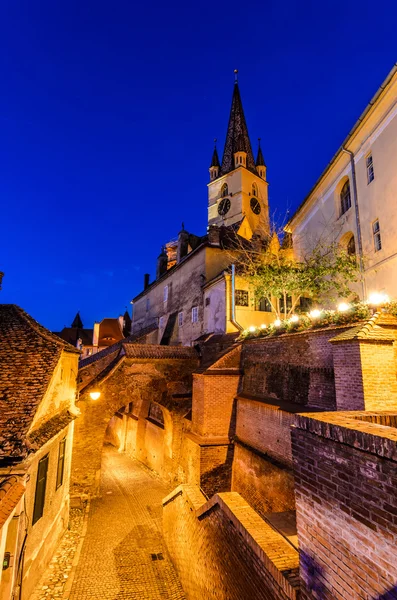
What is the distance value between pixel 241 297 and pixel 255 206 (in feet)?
69.7

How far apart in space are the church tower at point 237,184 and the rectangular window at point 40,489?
31111 millimetres

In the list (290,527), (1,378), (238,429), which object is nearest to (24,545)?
(1,378)

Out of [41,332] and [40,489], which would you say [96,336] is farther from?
[40,489]

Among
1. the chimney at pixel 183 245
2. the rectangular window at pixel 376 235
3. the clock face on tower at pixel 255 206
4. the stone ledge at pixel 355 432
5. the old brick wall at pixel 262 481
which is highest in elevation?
the clock face on tower at pixel 255 206

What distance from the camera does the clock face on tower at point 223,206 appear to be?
126ft

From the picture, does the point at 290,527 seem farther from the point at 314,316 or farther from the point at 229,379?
the point at 229,379

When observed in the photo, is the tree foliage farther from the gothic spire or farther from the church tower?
the gothic spire

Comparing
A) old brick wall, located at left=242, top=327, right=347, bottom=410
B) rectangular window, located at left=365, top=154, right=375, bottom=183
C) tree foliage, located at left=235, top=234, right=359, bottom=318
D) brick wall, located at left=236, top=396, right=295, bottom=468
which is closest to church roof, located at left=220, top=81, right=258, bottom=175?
rectangular window, located at left=365, top=154, right=375, bottom=183

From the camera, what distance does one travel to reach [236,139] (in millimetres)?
41844

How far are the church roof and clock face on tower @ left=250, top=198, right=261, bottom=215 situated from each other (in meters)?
4.55

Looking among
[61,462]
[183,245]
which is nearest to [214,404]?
[61,462]

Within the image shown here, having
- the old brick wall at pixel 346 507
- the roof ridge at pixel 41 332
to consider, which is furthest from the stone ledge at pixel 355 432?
the roof ridge at pixel 41 332

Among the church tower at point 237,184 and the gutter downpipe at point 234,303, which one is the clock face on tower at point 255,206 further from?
the gutter downpipe at point 234,303

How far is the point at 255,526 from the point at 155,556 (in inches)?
274
